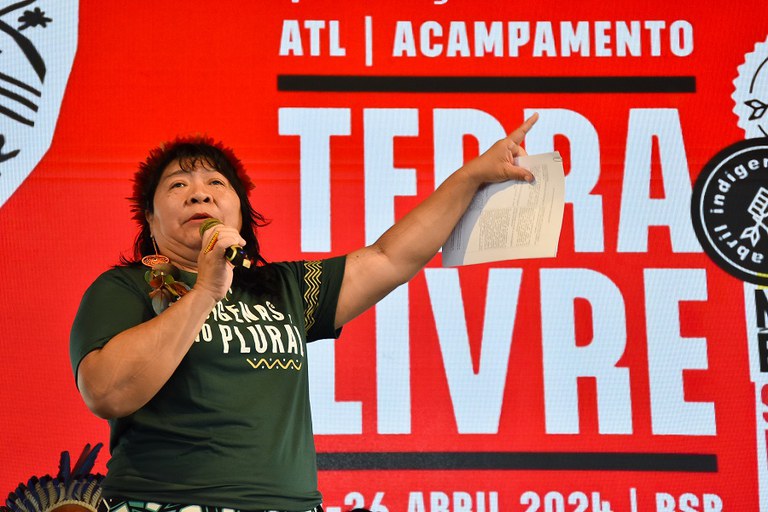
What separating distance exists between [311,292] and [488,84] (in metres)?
1.08

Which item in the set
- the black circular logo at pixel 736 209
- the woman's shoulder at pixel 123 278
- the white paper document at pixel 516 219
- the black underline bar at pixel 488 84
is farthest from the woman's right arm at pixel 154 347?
the black circular logo at pixel 736 209

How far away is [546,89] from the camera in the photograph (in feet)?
8.37

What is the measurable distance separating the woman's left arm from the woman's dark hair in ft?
0.58

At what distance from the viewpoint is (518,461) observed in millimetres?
2395

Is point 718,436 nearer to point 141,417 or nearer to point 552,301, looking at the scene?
point 552,301

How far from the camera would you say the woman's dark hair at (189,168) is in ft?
5.66

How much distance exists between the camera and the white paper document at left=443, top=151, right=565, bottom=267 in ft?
5.37

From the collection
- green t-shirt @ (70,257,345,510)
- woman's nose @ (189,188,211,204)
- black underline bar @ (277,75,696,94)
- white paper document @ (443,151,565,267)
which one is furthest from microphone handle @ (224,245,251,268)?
black underline bar @ (277,75,696,94)

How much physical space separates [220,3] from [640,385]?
1497mm

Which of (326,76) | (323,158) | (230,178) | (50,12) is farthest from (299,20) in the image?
(230,178)

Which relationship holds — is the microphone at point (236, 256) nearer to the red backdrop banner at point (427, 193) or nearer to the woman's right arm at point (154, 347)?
the woman's right arm at point (154, 347)

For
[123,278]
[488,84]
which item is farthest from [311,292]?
[488,84]

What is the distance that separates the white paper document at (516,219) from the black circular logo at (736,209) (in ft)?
3.24

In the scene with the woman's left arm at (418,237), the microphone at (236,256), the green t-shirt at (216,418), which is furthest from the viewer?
the woman's left arm at (418,237)
